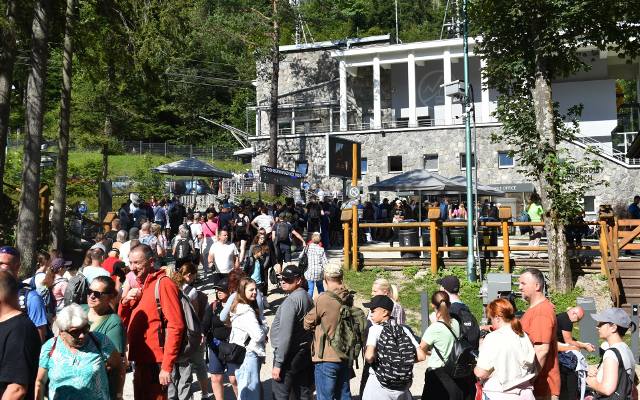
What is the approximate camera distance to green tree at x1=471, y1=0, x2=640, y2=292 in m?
15.6

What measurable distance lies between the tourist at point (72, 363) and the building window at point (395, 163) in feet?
118

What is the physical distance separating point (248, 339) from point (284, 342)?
0.56m

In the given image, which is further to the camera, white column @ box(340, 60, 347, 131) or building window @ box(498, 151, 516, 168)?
white column @ box(340, 60, 347, 131)

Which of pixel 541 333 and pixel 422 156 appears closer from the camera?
pixel 541 333

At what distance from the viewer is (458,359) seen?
631 cm

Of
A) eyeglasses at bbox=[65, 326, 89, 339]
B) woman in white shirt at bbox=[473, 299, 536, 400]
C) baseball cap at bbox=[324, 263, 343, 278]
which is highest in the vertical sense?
baseball cap at bbox=[324, 263, 343, 278]

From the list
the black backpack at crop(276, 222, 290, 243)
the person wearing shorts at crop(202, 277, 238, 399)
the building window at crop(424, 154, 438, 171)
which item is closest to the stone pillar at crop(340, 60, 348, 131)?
the building window at crop(424, 154, 438, 171)

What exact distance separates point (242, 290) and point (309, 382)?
1.14 m

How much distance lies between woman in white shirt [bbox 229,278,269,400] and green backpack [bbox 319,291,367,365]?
31.2 inches

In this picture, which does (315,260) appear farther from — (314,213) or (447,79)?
(447,79)

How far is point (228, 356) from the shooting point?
6992 mm

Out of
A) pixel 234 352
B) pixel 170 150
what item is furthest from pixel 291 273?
pixel 170 150

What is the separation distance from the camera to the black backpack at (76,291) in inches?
322

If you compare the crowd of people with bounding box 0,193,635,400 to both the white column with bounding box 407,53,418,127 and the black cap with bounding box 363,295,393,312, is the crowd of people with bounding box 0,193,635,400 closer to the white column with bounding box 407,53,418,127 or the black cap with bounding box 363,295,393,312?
the black cap with bounding box 363,295,393,312
